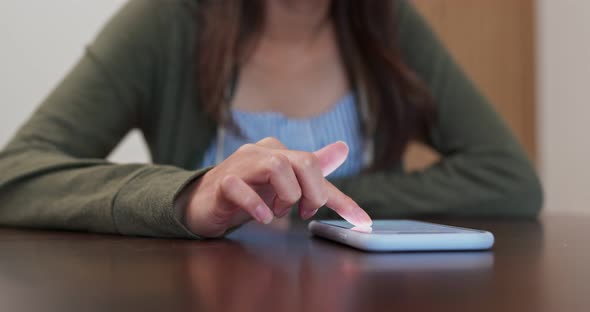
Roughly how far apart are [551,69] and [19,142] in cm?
201

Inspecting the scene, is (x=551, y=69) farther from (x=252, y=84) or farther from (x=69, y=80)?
(x=69, y=80)

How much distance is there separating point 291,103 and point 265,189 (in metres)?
0.69

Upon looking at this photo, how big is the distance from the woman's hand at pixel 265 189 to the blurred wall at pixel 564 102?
1916mm

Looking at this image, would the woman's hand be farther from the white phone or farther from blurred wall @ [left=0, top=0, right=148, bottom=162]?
blurred wall @ [left=0, top=0, right=148, bottom=162]

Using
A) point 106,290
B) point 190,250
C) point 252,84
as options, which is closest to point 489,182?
point 252,84

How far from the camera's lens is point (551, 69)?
238 cm

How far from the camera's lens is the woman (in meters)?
1.00

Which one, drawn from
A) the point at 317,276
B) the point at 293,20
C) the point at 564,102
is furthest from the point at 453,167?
the point at 564,102

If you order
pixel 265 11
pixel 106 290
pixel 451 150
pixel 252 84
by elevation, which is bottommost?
pixel 106 290

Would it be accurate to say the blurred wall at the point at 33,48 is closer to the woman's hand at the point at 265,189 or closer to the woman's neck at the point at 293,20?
the woman's neck at the point at 293,20

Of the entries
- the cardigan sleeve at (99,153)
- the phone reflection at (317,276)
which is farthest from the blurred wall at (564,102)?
the phone reflection at (317,276)

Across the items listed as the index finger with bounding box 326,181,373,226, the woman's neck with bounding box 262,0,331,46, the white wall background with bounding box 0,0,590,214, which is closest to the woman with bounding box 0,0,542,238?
the woman's neck with bounding box 262,0,331,46

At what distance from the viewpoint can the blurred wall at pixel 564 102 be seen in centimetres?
223

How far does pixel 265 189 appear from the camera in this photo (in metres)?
0.57
